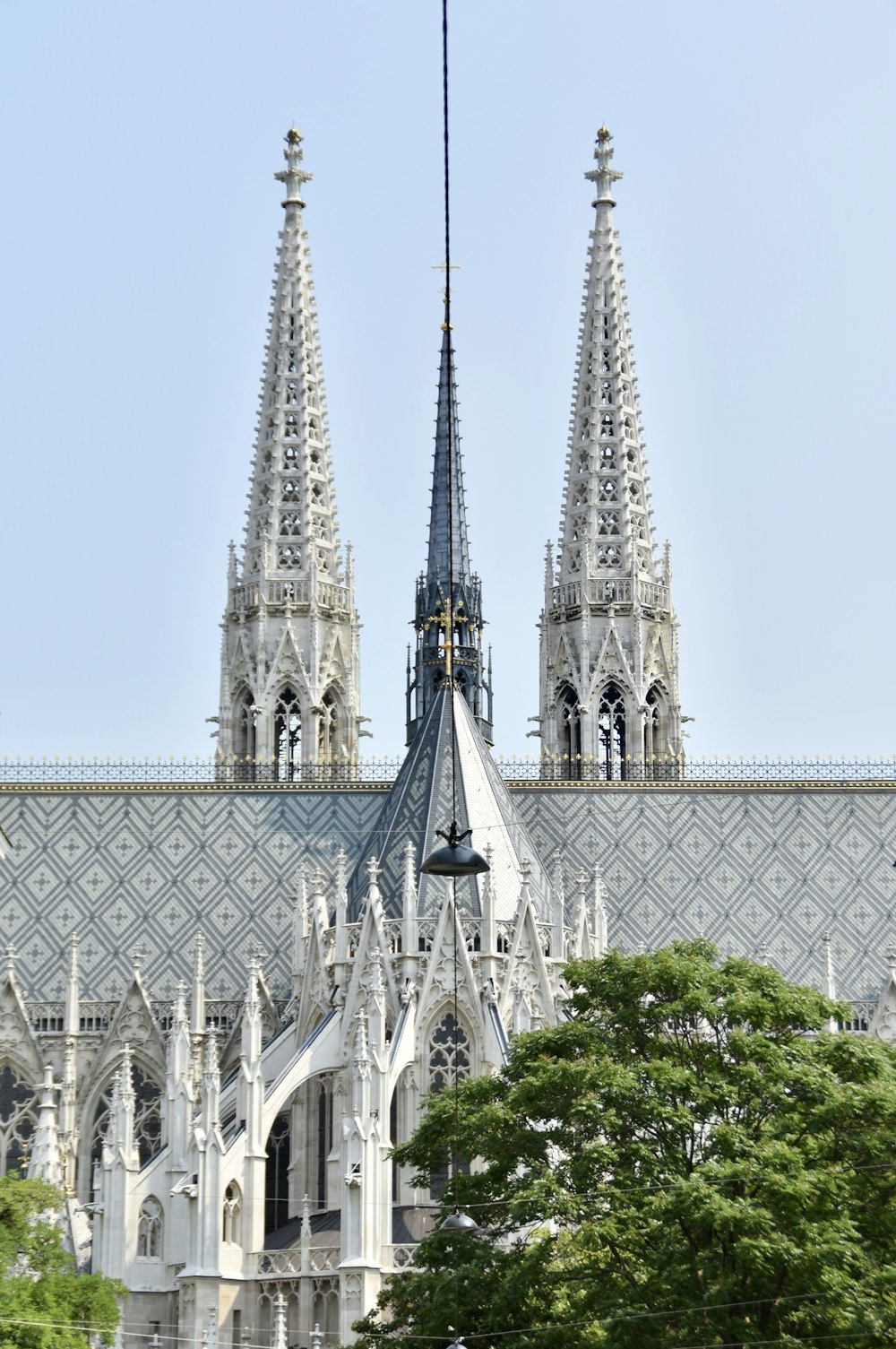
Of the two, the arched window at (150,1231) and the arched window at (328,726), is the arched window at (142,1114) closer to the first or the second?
the arched window at (150,1231)

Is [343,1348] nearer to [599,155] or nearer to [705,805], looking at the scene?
[705,805]

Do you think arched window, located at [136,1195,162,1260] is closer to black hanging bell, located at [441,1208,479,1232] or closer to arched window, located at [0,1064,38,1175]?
arched window, located at [0,1064,38,1175]

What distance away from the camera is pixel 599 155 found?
299 ft

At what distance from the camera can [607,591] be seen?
83.0m

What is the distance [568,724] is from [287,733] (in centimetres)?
827

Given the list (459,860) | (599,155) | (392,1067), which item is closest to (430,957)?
(392,1067)

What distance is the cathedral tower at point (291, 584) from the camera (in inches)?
3184

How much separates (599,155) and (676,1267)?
5921cm

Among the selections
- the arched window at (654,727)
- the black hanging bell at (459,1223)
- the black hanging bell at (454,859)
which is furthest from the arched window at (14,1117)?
the black hanging bell at (454,859)

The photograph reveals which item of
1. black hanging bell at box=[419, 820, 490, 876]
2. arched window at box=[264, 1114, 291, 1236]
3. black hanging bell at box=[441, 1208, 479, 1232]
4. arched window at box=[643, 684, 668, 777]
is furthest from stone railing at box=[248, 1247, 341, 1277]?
arched window at box=[643, 684, 668, 777]

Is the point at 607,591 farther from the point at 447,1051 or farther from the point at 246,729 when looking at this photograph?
the point at 447,1051

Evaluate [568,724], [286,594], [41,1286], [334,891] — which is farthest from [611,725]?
[41,1286]

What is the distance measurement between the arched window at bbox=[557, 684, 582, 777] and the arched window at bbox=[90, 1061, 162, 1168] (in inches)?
733

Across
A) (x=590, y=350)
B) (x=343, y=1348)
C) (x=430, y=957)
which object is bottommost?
(x=343, y=1348)
